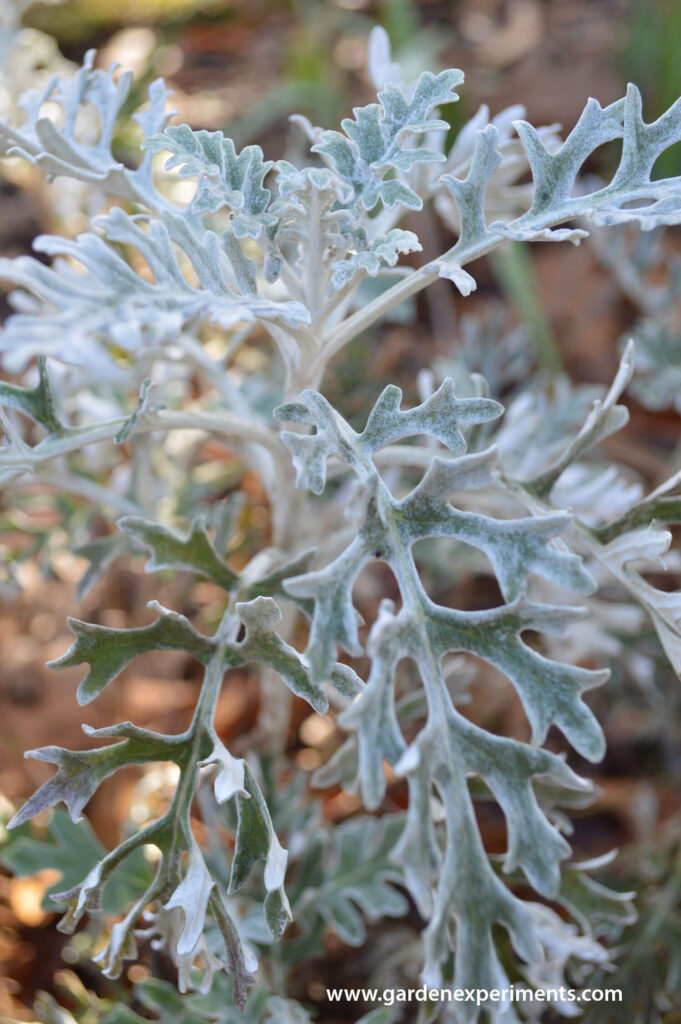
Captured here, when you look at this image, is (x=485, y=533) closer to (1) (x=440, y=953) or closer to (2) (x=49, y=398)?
(1) (x=440, y=953)

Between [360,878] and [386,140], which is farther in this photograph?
[360,878]

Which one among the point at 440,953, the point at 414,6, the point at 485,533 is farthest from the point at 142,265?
the point at 414,6

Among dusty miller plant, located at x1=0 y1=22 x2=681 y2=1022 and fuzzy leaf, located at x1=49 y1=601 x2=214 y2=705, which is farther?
fuzzy leaf, located at x1=49 y1=601 x2=214 y2=705

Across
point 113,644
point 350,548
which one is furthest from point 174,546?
point 350,548

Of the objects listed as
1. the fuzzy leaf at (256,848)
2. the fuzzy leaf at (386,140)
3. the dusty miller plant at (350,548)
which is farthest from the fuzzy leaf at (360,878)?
the fuzzy leaf at (386,140)

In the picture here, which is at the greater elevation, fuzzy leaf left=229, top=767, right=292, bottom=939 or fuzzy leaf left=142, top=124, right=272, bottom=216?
fuzzy leaf left=142, top=124, right=272, bottom=216

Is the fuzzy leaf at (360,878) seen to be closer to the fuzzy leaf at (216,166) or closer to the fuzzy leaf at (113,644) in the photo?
the fuzzy leaf at (113,644)

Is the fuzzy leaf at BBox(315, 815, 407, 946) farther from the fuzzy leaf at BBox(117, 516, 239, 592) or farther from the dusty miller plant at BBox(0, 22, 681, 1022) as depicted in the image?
the fuzzy leaf at BBox(117, 516, 239, 592)

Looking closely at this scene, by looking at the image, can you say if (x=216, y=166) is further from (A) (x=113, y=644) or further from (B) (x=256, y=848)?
(B) (x=256, y=848)

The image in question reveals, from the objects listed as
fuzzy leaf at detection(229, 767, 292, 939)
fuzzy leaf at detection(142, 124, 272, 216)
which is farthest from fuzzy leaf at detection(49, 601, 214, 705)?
fuzzy leaf at detection(142, 124, 272, 216)
